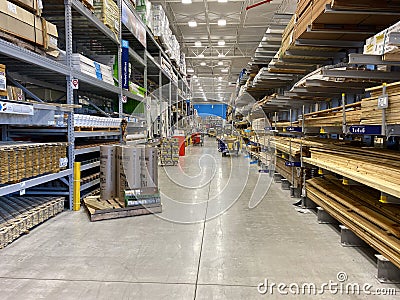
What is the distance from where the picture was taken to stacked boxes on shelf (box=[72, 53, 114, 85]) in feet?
14.9

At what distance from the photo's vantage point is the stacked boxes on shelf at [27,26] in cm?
306

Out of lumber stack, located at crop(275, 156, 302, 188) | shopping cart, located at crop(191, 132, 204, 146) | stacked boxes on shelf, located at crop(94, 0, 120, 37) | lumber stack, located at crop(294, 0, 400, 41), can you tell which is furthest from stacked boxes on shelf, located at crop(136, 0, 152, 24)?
shopping cart, located at crop(191, 132, 204, 146)

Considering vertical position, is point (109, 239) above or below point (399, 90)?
below

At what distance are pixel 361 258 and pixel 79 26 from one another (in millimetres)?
5409

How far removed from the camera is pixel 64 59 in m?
4.26

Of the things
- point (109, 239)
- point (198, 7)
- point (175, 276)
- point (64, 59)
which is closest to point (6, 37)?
point (64, 59)

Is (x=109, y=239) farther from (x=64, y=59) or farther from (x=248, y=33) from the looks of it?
(x=248, y=33)

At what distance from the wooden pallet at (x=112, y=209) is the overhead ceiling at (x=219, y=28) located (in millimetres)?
5784

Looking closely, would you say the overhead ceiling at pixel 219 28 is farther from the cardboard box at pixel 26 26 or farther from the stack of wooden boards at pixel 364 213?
the cardboard box at pixel 26 26

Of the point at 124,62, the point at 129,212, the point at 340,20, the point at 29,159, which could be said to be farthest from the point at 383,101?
the point at 124,62

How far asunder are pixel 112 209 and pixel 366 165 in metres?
2.98

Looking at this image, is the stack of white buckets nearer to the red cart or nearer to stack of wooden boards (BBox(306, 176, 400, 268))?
stack of wooden boards (BBox(306, 176, 400, 268))

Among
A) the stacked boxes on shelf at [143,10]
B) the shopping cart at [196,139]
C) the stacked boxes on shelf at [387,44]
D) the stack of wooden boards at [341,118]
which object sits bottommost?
the shopping cart at [196,139]

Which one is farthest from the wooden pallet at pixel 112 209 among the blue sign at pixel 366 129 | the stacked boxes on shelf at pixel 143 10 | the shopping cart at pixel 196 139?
the shopping cart at pixel 196 139
